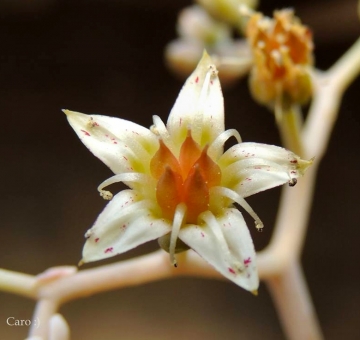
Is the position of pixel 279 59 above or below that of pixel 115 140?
above

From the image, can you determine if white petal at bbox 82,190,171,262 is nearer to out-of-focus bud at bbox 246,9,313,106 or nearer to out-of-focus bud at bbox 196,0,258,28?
out-of-focus bud at bbox 246,9,313,106

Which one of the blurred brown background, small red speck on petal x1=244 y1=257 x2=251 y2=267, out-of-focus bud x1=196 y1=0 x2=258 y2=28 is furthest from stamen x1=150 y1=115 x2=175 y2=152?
the blurred brown background

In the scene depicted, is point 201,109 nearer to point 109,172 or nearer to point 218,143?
point 218,143

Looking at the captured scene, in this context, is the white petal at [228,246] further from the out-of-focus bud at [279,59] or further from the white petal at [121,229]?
the out-of-focus bud at [279,59]

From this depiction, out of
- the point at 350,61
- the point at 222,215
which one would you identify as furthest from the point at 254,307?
the point at 222,215

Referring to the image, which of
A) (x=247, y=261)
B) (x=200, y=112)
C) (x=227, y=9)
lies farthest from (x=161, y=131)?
(x=227, y=9)
